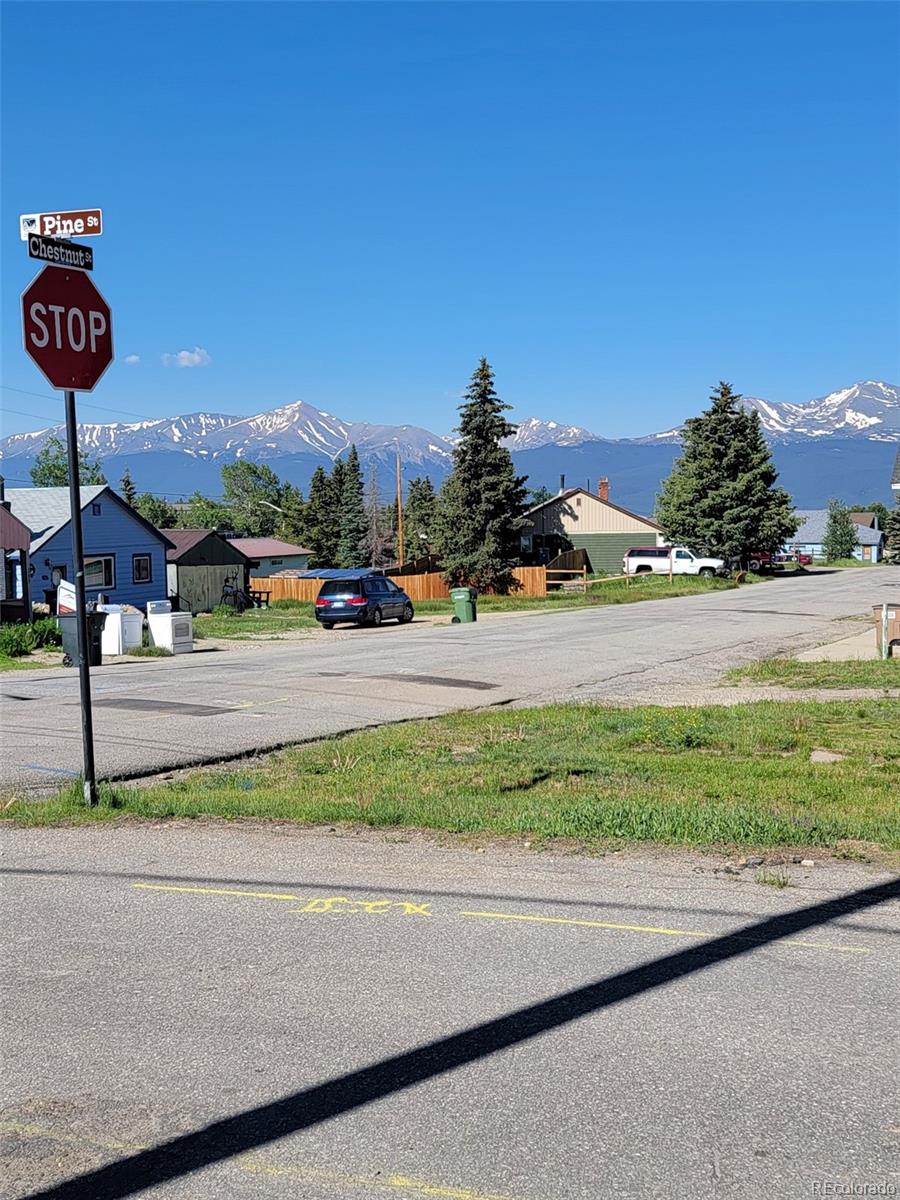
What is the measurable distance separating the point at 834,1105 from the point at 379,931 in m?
2.74

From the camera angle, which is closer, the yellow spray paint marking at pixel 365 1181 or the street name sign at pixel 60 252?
the yellow spray paint marking at pixel 365 1181

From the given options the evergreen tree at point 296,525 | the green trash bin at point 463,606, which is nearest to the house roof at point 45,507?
the green trash bin at point 463,606

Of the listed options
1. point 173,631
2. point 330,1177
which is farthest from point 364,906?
point 173,631

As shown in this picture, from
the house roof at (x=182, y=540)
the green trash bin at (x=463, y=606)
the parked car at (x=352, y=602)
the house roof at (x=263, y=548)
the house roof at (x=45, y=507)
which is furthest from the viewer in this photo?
the house roof at (x=263, y=548)

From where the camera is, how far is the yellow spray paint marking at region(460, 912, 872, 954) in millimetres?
5922

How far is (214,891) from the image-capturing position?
715 centimetres

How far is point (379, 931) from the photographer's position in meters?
6.30

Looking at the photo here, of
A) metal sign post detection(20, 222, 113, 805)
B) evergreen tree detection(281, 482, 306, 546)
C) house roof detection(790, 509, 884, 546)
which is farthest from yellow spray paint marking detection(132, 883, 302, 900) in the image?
house roof detection(790, 509, 884, 546)

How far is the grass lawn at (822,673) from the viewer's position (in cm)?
1884

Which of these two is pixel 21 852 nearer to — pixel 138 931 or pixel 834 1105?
pixel 138 931

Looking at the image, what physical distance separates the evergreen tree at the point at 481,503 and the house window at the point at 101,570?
18.5m

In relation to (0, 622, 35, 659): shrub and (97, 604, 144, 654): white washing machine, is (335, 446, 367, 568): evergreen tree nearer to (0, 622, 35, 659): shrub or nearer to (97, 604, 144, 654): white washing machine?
(97, 604, 144, 654): white washing machine

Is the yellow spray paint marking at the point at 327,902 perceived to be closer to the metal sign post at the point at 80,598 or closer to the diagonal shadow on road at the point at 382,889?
the diagonal shadow on road at the point at 382,889

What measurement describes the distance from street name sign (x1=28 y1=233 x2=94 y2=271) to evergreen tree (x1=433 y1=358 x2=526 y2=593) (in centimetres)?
4849
